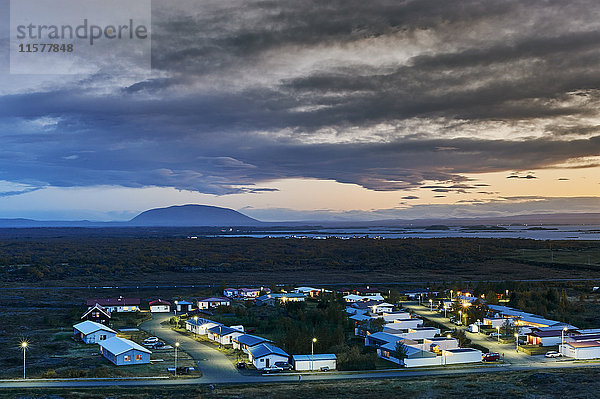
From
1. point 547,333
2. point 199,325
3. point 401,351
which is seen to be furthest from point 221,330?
point 547,333

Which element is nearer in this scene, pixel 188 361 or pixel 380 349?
pixel 188 361

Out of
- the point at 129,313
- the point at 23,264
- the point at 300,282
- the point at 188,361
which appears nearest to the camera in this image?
the point at 188,361

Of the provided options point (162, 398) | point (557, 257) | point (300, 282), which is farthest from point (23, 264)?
point (557, 257)

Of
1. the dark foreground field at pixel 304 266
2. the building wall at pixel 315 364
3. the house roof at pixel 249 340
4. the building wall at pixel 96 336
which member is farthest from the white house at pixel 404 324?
the dark foreground field at pixel 304 266

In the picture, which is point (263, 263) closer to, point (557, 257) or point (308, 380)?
point (557, 257)

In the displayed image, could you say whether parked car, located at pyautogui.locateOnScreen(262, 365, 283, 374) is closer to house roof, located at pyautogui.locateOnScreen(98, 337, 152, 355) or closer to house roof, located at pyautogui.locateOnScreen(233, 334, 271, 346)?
house roof, located at pyautogui.locateOnScreen(233, 334, 271, 346)

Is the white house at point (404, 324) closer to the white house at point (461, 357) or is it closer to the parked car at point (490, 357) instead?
the white house at point (461, 357)
